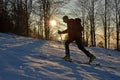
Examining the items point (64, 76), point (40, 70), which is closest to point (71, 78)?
point (64, 76)

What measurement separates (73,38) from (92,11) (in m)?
36.2

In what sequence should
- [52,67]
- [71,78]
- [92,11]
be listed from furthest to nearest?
1. [92,11]
2. [52,67]
3. [71,78]

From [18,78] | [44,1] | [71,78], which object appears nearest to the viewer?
[18,78]

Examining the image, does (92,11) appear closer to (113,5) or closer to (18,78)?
(113,5)

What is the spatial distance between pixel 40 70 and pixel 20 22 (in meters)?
34.1

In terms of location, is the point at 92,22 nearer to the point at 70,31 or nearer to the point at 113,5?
the point at 113,5

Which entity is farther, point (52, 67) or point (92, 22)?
point (92, 22)

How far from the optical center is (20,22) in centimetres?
4322

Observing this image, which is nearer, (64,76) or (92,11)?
(64,76)

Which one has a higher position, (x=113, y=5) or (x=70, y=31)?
(x=113, y=5)

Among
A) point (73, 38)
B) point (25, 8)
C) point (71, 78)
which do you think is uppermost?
point (25, 8)

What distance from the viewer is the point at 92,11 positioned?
4834 cm

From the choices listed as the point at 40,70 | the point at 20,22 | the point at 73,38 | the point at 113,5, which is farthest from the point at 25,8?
the point at 40,70

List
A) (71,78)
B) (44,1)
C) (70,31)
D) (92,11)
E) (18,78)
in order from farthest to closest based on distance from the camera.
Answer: (92,11) < (44,1) < (70,31) < (71,78) < (18,78)
